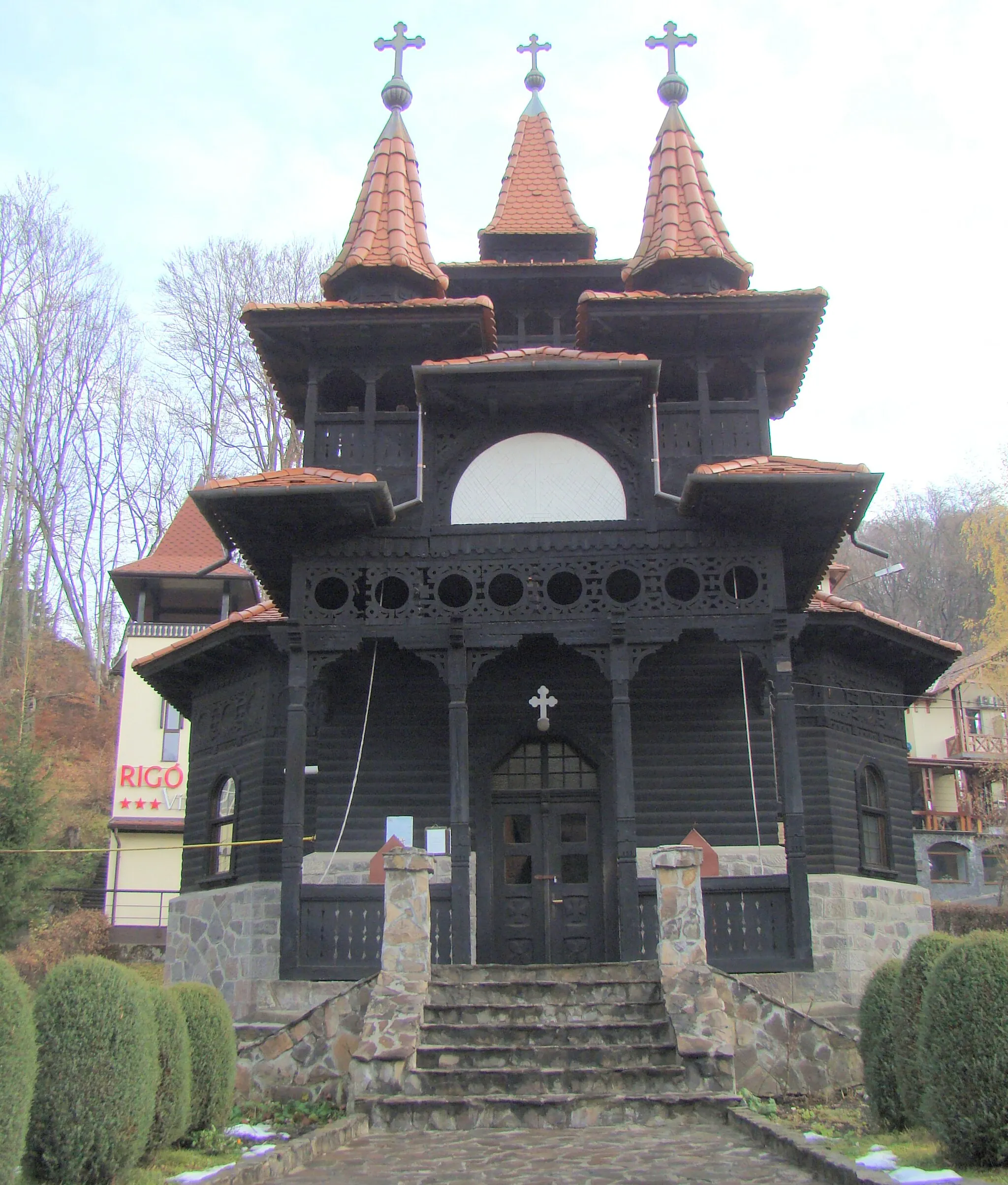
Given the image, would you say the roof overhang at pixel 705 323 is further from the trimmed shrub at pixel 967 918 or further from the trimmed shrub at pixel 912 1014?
the trimmed shrub at pixel 967 918

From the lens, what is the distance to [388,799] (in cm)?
1553

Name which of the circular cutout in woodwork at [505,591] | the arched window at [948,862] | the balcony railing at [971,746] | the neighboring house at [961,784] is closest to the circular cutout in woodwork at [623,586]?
the circular cutout in woodwork at [505,591]

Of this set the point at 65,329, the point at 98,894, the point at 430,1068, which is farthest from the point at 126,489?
the point at 430,1068

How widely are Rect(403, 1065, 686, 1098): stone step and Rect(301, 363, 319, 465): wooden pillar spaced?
8.08 meters

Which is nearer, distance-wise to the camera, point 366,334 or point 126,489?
point 366,334

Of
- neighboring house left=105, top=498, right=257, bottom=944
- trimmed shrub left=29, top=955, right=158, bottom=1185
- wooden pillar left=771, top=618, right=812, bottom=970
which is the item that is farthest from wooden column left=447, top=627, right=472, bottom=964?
neighboring house left=105, top=498, right=257, bottom=944

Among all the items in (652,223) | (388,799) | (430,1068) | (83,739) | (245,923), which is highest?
(652,223)

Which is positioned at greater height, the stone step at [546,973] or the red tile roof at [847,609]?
the red tile roof at [847,609]

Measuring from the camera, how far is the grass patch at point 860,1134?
7.07 m

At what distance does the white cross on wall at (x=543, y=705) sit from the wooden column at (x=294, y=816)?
113 inches

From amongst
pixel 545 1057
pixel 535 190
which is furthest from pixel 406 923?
pixel 535 190

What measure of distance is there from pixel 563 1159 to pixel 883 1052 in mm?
2374

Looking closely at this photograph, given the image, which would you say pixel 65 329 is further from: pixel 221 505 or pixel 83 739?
pixel 221 505

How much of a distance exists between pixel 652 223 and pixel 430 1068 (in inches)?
486
